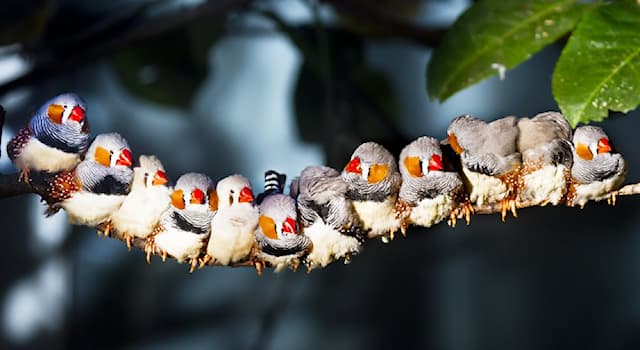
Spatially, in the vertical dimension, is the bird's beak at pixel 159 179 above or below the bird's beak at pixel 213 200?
above

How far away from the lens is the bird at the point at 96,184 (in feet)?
1.04

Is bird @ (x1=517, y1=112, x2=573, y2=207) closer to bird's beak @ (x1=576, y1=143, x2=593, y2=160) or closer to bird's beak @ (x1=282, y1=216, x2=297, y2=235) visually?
bird's beak @ (x1=576, y1=143, x2=593, y2=160)

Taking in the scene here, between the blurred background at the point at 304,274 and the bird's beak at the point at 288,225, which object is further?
the blurred background at the point at 304,274

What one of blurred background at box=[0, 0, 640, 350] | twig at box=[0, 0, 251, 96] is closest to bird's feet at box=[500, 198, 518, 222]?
twig at box=[0, 0, 251, 96]

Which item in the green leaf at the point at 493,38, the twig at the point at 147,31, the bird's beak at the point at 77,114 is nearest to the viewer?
the bird's beak at the point at 77,114

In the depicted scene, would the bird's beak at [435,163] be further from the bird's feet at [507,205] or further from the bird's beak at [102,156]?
the bird's beak at [102,156]

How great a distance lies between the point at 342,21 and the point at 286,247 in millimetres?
614

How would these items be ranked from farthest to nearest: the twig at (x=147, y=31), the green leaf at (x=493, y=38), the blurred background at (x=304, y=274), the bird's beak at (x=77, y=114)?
the blurred background at (x=304, y=274) < the twig at (x=147, y=31) < the green leaf at (x=493, y=38) < the bird's beak at (x=77, y=114)

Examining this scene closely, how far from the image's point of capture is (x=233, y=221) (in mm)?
338

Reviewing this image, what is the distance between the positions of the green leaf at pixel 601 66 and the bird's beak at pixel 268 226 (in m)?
0.16

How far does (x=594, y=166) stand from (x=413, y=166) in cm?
10

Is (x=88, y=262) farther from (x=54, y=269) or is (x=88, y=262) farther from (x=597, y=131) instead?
(x=597, y=131)

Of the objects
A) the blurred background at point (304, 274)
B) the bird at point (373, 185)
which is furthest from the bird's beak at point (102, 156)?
the blurred background at point (304, 274)

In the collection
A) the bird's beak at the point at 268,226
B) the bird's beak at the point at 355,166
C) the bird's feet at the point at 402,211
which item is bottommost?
Result: the bird's beak at the point at 268,226
